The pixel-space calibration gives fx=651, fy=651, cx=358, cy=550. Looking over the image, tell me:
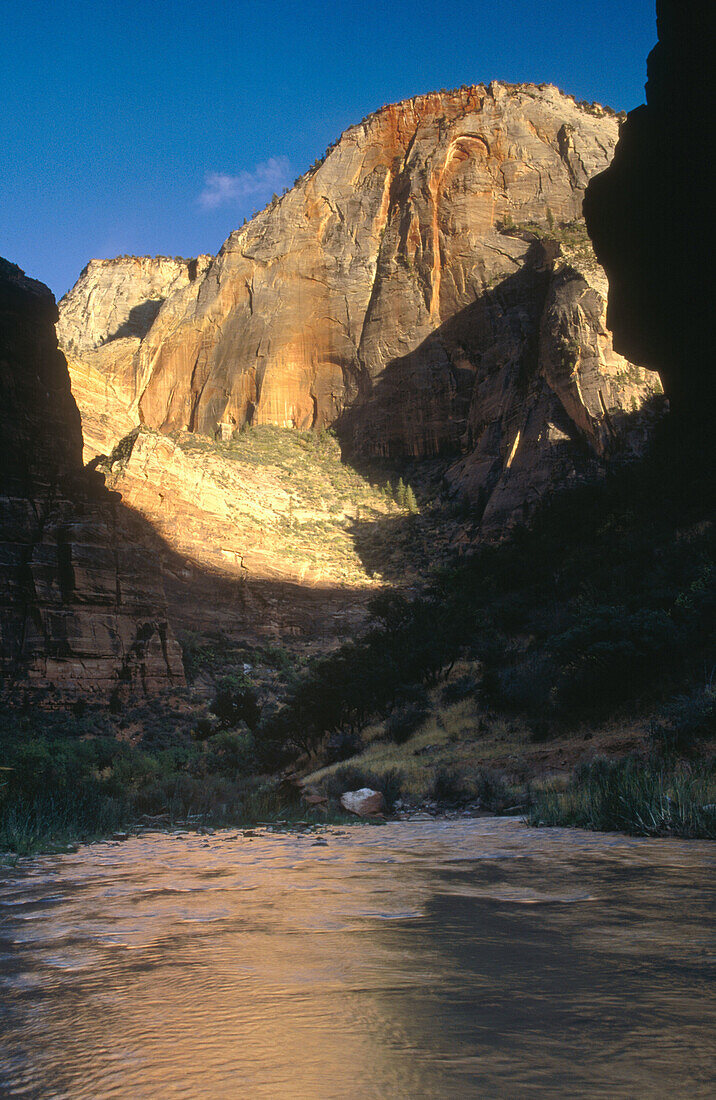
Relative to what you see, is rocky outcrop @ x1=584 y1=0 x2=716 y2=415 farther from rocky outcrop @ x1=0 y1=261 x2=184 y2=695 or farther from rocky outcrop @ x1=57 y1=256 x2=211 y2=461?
rocky outcrop @ x1=57 y1=256 x2=211 y2=461

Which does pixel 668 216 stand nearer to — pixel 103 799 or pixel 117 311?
pixel 103 799

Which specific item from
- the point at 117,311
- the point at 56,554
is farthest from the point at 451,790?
the point at 117,311

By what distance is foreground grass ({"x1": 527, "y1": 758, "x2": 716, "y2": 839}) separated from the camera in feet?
17.6

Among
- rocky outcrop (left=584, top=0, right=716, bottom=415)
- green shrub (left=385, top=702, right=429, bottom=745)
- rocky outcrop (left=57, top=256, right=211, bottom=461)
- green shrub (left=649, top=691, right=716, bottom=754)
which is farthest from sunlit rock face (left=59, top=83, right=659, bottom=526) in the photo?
rocky outcrop (left=584, top=0, right=716, bottom=415)

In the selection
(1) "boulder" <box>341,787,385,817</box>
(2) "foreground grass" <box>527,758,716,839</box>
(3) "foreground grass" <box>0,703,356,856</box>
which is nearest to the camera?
(2) "foreground grass" <box>527,758,716,839</box>

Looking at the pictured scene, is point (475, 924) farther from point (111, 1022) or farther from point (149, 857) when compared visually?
point (149, 857)

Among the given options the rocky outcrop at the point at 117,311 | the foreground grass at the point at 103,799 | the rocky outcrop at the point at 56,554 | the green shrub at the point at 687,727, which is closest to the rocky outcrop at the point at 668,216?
the foreground grass at the point at 103,799

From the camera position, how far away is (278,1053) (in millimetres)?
1429

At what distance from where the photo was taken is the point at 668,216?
406cm

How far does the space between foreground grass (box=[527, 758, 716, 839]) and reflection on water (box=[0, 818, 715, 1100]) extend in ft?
4.65

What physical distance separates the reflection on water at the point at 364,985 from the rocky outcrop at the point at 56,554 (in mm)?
26715

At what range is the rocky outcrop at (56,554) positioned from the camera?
92.2 ft

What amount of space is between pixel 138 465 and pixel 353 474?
848 inches

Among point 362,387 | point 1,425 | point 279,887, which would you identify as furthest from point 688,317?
point 362,387
